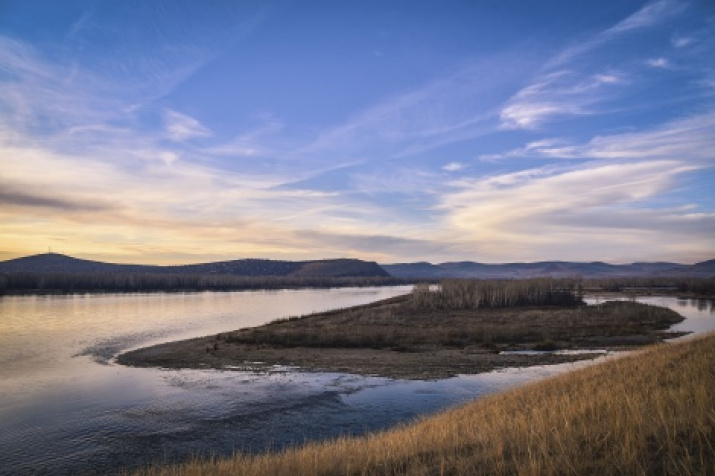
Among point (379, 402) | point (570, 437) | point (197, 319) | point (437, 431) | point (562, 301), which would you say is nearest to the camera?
point (570, 437)

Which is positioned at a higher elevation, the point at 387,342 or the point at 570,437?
the point at 570,437

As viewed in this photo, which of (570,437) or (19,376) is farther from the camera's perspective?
(19,376)

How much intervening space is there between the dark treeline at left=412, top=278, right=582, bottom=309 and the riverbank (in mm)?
21483

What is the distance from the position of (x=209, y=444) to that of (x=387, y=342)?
24689 mm

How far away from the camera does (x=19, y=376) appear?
24703mm

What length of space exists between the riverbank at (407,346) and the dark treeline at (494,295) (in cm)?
2148

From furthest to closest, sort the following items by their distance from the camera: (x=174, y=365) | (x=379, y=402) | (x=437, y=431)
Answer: (x=174, y=365) → (x=379, y=402) → (x=437, y=431)

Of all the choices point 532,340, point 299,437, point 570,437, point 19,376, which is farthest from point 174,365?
point 532,340

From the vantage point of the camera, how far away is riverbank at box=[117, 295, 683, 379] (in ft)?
96.2

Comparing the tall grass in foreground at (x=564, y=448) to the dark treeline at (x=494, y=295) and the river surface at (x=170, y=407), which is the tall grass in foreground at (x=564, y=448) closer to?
the river surface at (x=170, y=407)

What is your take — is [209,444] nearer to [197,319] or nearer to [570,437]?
[570,437]

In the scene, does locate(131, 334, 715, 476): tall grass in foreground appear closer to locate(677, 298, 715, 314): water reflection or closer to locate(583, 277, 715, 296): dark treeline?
locate(677, 298, 715, 314): water reflection

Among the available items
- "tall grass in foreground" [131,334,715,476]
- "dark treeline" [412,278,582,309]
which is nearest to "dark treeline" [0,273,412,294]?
"dark treeline" [412,278,582,309]

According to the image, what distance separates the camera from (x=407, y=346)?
121 feet
